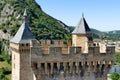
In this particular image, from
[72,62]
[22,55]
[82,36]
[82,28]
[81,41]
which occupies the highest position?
[82,28]

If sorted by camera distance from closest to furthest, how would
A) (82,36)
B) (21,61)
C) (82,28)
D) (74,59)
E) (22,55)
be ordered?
(74,59)
(82,36)
(82,28)
(22,55)
(21,61)

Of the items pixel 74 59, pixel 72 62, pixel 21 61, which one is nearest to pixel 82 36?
pixel 74 59

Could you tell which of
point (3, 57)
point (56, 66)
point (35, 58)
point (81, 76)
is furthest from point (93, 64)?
point (3, 57)

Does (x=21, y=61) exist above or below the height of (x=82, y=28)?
below

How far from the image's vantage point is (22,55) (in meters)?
30.8

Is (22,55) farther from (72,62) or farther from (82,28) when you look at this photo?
(72,62)

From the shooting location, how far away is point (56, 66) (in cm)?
2558

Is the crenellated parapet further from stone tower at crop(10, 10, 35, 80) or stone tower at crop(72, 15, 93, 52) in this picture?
stone tower at crop(10, 10, 35, 80)

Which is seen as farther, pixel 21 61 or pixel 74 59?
pixel 21 61

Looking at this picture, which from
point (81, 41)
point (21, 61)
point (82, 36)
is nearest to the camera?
point (81, 41)

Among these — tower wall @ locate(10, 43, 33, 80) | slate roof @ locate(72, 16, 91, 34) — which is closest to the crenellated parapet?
slate roof @ locate(72, 16, 91, 34)

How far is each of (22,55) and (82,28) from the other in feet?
21.1

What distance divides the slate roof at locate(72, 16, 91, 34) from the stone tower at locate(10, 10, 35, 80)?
5034 millimetres

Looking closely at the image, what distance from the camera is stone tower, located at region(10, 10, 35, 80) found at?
3070 cm
